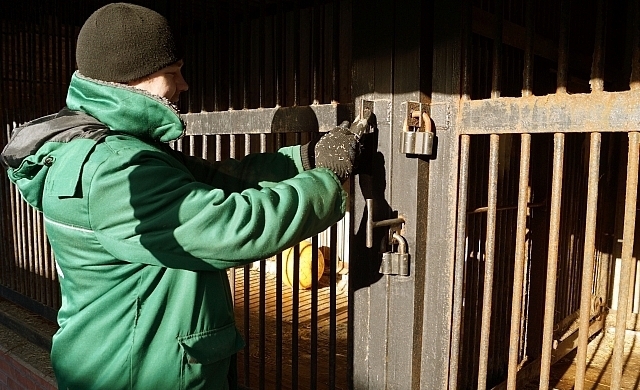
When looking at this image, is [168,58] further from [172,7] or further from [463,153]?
[172,7]

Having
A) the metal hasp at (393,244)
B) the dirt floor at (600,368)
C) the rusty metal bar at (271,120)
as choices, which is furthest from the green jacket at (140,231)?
the dirt floor at (600,368)

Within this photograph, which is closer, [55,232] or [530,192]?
[55,232]

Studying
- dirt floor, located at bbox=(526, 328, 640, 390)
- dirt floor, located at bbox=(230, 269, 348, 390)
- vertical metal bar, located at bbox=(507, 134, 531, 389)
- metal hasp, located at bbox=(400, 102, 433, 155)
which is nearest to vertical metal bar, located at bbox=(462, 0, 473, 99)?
metal hasp, located at bbox=(400, 102, 433, 155)

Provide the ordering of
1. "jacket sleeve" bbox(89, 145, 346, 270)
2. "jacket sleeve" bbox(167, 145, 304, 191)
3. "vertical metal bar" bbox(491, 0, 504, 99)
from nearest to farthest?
"jacket sleeve" bbox(89, 145, 346, 270)
"vertical metal bar" bbox(491, 0, 504, 99)
"jacket sleeve" bbox(167, 145, 304, 191)

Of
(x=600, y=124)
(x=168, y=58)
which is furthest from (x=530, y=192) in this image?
(x=168, y=58)

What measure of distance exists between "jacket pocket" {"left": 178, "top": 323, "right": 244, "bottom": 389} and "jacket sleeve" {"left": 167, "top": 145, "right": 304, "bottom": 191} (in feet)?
1.85

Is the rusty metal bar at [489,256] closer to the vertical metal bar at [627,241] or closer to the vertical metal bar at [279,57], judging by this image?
the vertical metal bar at [627,241]

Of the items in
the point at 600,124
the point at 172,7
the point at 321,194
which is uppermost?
the point at 172,7

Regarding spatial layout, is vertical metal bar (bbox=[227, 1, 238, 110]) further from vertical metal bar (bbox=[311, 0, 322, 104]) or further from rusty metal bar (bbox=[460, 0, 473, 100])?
rusty metal bar (bbox=[460, 0, 473, 100])

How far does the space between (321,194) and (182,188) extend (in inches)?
15.5

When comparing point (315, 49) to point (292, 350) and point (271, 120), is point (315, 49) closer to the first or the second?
point (271, 120)

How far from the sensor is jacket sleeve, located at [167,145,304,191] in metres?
2.03

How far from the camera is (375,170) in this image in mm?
1991

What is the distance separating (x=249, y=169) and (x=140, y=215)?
71 centimetres
